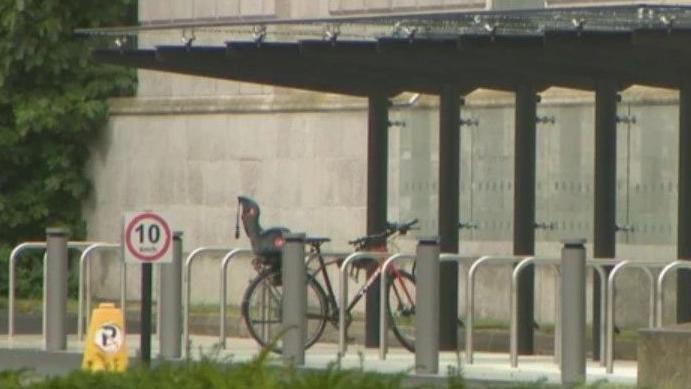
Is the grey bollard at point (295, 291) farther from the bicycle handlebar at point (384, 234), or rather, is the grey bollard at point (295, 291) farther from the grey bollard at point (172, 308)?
the bicycle handlebar at point (384, 234)

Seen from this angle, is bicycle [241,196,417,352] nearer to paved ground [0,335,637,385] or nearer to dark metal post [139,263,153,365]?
paved ground [0,335,637,385]

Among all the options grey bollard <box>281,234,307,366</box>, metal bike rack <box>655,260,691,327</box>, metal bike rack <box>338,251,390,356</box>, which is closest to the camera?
metal bike rack <box>655,260,691,327</box>

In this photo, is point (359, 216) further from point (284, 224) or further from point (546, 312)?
point (546, 312)

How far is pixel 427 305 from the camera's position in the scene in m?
17.5

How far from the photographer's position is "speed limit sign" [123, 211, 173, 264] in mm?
15836

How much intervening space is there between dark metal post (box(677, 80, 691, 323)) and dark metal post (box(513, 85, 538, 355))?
124 cm

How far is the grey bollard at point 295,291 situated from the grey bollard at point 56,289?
2.29 m

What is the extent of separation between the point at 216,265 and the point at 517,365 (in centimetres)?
960

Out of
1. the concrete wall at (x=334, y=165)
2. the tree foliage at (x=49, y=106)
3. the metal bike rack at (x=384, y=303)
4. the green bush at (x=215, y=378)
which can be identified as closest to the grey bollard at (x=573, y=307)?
the metal bike rack at (x=384, y=303)

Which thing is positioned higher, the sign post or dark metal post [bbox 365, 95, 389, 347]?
dark metal post [bbox 365, 95, 389, 347]

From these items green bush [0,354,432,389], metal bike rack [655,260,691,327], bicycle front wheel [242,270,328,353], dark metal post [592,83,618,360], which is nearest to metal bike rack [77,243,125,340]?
bicycle front wheel [242,270,328,353]

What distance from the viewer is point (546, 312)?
2339 cm

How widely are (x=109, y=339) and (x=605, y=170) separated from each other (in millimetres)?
5207

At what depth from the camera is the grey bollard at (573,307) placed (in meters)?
16.8
